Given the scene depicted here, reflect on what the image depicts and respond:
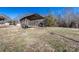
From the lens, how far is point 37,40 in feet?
6.02

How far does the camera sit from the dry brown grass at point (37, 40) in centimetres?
182

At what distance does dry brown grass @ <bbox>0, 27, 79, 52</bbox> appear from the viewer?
71.5 inches

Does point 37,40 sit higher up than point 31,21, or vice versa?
point 31,21

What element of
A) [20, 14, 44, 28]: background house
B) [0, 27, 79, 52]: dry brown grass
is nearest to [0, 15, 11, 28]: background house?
[0, 27, 79, 52]: dry brown grass

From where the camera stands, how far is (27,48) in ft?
5.94

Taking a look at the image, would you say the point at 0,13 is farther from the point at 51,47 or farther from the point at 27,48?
the point at 51,47

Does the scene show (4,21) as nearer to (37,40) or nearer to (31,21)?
(31,21)

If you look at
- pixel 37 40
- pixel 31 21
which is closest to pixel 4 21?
Answer: pixel 31 21

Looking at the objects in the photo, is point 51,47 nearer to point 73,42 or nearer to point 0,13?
point 73,42
